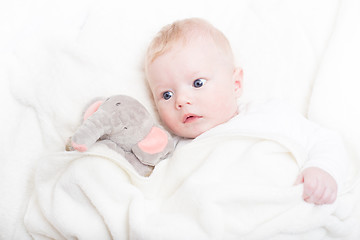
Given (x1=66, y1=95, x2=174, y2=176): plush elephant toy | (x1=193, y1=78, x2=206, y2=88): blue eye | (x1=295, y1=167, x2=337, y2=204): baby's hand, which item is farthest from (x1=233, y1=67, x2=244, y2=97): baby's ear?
(x1=295, y1=167, x2=337, y2=204): baby's hand

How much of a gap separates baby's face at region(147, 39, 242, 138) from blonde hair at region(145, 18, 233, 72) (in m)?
0.02

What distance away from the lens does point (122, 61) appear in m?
1.42

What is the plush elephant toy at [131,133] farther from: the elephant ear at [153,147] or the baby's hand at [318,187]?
the baby's hand at [318,187]

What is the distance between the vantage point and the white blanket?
97cm

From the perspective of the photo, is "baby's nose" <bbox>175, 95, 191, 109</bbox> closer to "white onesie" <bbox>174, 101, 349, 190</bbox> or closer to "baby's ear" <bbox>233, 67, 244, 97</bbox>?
"white onesie" <bbox>174, 101, 349, 190</bbox>

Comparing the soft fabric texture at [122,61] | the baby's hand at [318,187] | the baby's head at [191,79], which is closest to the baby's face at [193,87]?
the baby's head at [191,79]

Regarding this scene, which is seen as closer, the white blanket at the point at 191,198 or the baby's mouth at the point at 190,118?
the white blanket at the point at 191,198

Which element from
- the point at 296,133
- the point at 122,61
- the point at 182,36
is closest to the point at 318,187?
the point at 296,133

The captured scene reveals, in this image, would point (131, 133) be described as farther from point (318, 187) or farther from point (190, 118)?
point (318, 187)

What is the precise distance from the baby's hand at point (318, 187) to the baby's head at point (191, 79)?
0.32m

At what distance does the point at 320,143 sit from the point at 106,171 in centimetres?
55

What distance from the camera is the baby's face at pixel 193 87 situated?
3.94 feet

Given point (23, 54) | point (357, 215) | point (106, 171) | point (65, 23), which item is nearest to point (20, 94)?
point (23, 54)

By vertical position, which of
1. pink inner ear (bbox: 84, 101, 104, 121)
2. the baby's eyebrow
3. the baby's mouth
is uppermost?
the baby's eyebrow
